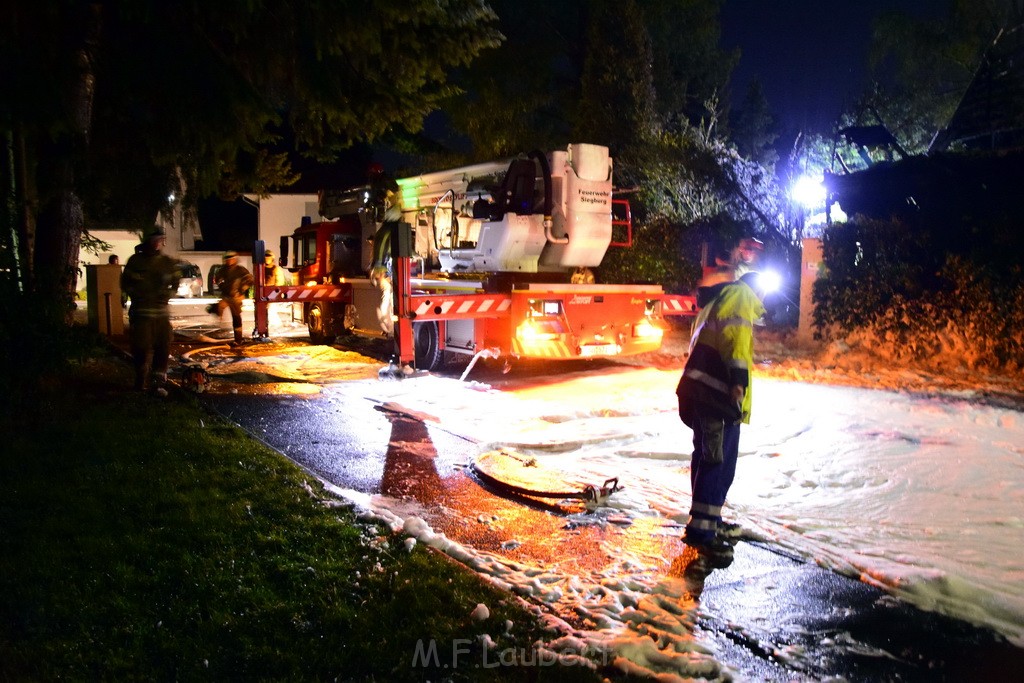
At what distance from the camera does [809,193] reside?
60.6ft

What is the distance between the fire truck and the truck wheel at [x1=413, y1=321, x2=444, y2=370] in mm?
17

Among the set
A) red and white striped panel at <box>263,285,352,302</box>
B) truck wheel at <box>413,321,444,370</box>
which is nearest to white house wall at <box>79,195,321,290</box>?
red and white striped panel at <box>263,285,352,302</box>

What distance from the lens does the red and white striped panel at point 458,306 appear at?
32.0 ft

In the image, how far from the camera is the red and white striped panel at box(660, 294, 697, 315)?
1153cm

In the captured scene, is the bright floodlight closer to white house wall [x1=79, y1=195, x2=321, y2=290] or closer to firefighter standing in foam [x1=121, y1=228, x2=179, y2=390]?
firefighter standing in foam [x1=121, y1=228, x2=179, y2=390]

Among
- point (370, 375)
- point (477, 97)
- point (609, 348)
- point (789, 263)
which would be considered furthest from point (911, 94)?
point (370, 375)

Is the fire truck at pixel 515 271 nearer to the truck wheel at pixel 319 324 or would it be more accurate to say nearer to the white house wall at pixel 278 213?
the truck wheel at pixel 319 324

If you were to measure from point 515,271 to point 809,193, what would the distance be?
33.6 feet

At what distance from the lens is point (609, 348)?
34.8ft

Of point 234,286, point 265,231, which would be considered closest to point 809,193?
point 234,286

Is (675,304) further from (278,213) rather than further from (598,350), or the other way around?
(278,213)

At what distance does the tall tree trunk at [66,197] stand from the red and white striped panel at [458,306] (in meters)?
3.72

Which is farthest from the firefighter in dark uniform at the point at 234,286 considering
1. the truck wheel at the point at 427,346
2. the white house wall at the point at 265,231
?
the white house wall at the point at 265,231

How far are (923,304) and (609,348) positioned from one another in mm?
5189
